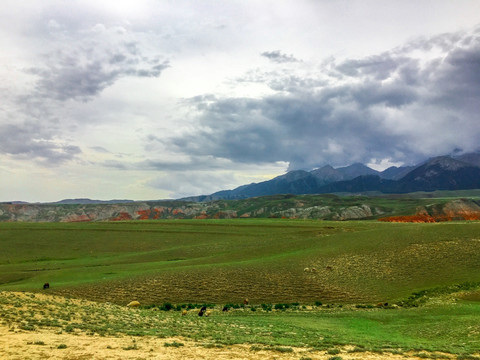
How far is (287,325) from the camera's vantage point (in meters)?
27.9

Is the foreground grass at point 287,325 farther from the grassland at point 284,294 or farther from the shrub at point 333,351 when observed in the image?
the shrub at point 333,351

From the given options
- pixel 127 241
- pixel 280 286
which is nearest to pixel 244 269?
pixel 280 286

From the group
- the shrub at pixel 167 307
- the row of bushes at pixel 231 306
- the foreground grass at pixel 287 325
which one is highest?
the foreground grass at pixel 287 325

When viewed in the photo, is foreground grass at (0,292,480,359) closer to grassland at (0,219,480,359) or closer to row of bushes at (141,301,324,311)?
grassland at (0,219,480,359)

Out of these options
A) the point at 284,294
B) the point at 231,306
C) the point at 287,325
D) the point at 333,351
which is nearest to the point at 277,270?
the point at 284,294

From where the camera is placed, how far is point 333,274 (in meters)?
50.4

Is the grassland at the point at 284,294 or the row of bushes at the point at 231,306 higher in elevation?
the grassland at the point at 284,294

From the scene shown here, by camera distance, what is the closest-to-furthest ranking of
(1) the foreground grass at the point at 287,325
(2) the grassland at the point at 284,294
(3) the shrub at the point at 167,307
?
(1) the foreground grass at the point at 287,325
(2) the grassland at the point at 284,294
(3) the shrub at the point at 167,307

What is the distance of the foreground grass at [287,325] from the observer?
21094 mm

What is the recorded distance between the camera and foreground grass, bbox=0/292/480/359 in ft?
69.2

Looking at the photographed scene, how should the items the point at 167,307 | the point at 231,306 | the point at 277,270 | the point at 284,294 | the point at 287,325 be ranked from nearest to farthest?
1. the point at 287,325
2. the point at 167,307
3. the point at 231,306
4. the point at 284,294
5. the point at 277,270

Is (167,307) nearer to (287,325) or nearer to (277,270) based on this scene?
(287,325)

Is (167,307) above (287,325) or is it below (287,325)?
below

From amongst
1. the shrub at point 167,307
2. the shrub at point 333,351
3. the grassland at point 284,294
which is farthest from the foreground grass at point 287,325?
the shrub at point 167,307
